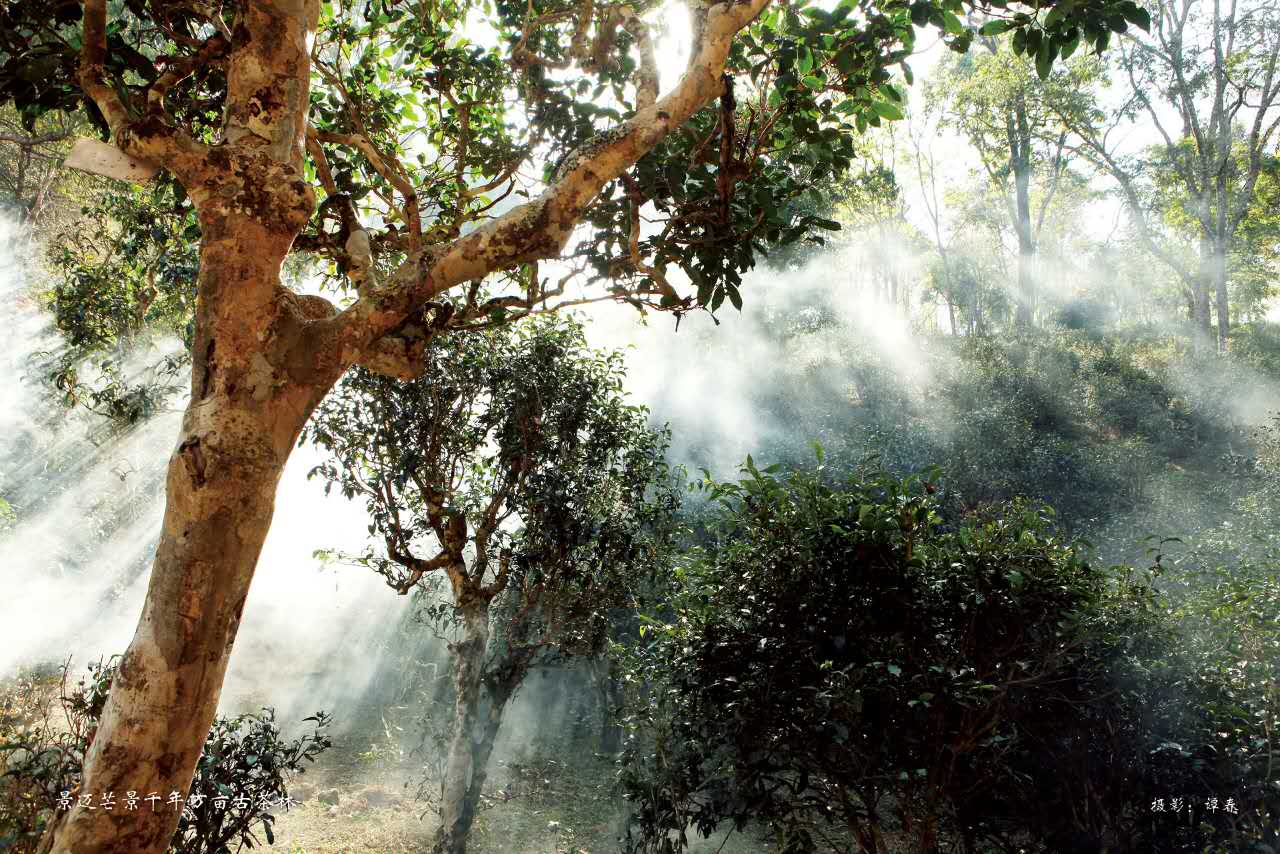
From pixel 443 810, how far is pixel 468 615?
1455mm

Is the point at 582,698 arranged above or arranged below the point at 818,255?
below

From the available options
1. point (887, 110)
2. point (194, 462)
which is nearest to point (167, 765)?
point (194, 462)

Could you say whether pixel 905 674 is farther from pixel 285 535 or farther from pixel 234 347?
pixel 285 535

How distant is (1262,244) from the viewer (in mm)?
21703

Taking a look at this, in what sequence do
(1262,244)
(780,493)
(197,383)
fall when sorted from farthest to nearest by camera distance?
1. (1262,244)
2. (780,493)
3. (197,383)

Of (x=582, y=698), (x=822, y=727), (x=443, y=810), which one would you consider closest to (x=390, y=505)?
(x=443, y=810)

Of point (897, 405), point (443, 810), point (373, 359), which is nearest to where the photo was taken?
point (373, 359)

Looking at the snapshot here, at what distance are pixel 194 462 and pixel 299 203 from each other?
646mm

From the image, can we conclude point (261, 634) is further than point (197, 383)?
Yes

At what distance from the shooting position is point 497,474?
617 centimetres

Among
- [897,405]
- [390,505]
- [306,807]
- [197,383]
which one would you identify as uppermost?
[897,405]

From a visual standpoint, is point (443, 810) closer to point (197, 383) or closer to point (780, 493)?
point (780, 493)

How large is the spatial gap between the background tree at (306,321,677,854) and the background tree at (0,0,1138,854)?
2.16 meters

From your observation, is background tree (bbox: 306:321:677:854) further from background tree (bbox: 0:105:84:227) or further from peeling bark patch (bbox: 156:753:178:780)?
background tree (bbox: 0:105:84:227)
